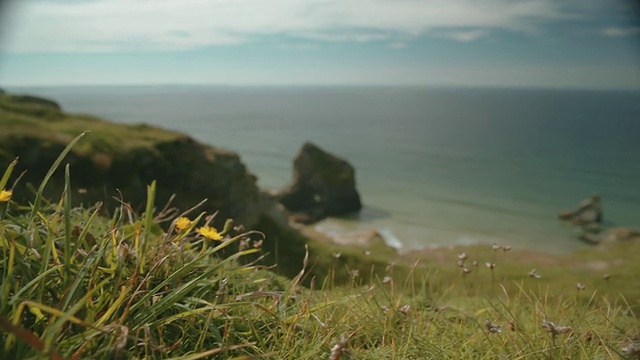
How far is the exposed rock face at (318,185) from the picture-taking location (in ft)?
151

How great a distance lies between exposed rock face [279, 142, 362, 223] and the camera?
1815 inches

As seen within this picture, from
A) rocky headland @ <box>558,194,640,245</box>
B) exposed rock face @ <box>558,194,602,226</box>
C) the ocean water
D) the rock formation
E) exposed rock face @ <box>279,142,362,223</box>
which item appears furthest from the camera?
exposed rock face @ <box>558,194,602,226</box>

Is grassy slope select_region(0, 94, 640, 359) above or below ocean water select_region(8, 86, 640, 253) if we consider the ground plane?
above

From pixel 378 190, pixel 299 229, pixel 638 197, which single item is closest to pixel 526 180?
pixel 638 197

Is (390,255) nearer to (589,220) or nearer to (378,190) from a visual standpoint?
(589,220)

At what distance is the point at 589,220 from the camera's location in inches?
1859

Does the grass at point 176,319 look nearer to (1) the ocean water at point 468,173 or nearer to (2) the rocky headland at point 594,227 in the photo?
(1) the ocean water at point 468,173

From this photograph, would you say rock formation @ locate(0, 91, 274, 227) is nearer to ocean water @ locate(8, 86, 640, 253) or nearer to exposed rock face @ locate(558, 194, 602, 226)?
ocean water @ locate(8, 86, 640, 253)

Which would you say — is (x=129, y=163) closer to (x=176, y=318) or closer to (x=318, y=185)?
(x=176, y=318)

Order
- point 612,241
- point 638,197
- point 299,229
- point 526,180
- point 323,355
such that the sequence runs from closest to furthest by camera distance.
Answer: point 323,355
point 299,229
point 612,241
point 638,197
point 526,180

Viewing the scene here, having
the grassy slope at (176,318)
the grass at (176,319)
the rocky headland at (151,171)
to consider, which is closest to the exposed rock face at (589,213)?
the rocky headland at (151,171)

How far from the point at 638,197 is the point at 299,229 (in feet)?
190

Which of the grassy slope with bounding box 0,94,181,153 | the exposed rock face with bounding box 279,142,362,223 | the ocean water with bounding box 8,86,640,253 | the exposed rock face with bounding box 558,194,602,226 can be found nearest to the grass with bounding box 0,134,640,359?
the grassy slope with bounding box 0,94,181,153

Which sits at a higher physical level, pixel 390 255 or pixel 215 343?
pixel 215 343
